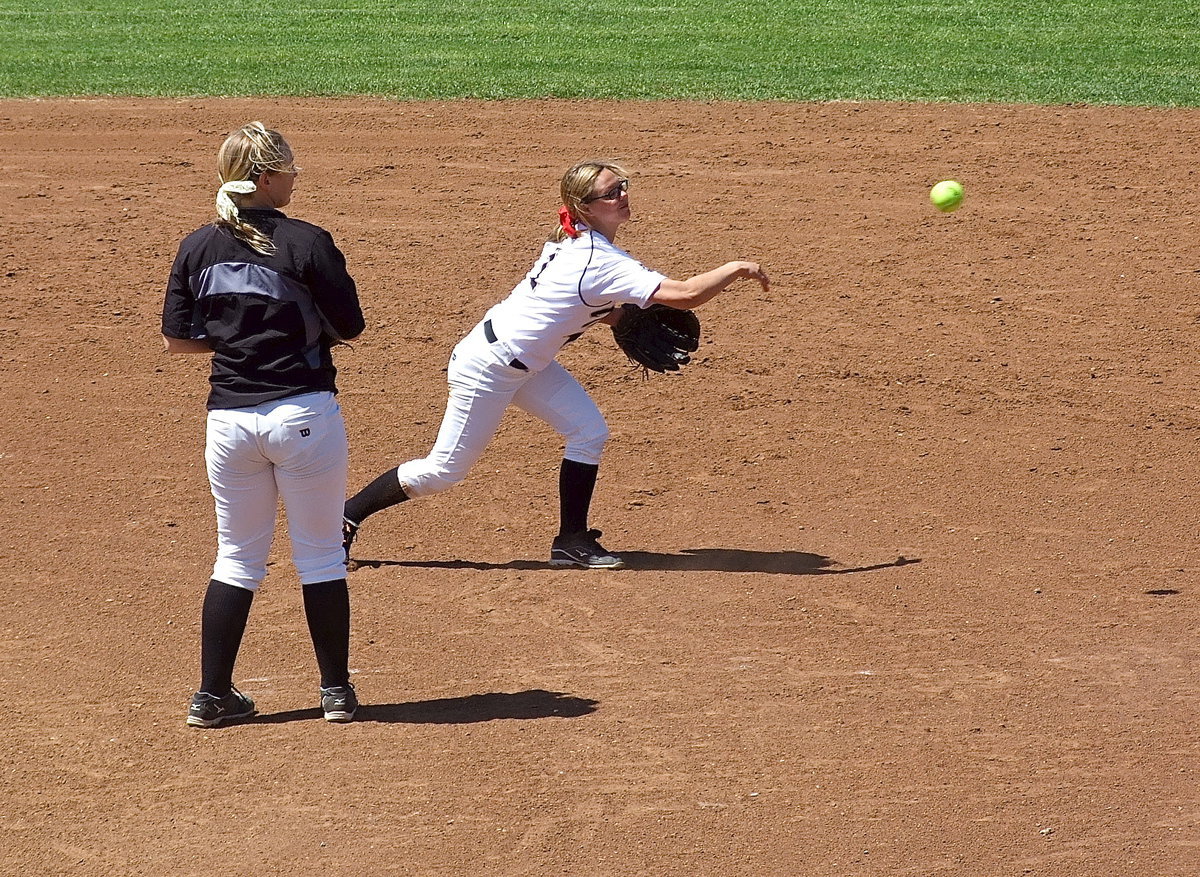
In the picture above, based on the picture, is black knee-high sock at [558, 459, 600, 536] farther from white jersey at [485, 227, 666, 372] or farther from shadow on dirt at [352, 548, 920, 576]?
white jersey at [485, 227, 666, 372]

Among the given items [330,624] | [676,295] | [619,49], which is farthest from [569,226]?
[619,49]

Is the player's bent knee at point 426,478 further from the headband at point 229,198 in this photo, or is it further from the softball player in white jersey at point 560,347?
the headband at point 229,198

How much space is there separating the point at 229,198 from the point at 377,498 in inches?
84.8

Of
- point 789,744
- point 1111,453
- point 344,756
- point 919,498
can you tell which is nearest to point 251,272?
point 344,756

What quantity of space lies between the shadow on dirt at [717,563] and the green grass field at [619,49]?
8.02 metres

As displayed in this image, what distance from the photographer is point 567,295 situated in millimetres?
6230

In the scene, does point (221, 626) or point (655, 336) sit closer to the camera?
point (221, 626)

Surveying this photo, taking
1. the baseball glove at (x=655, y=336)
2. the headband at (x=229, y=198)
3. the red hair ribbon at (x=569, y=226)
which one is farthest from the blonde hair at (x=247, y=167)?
the baseball glove at (x=655, y=336)

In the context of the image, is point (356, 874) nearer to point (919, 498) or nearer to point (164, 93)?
point (919, 498)

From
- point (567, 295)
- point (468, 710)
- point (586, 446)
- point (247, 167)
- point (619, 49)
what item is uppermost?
point (619, 49)

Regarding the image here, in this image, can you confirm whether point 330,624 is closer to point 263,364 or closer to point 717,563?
point 263,364

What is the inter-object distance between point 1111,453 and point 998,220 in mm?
3500

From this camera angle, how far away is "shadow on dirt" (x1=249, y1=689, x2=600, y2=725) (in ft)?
17.4

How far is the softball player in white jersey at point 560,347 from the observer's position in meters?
6.14
